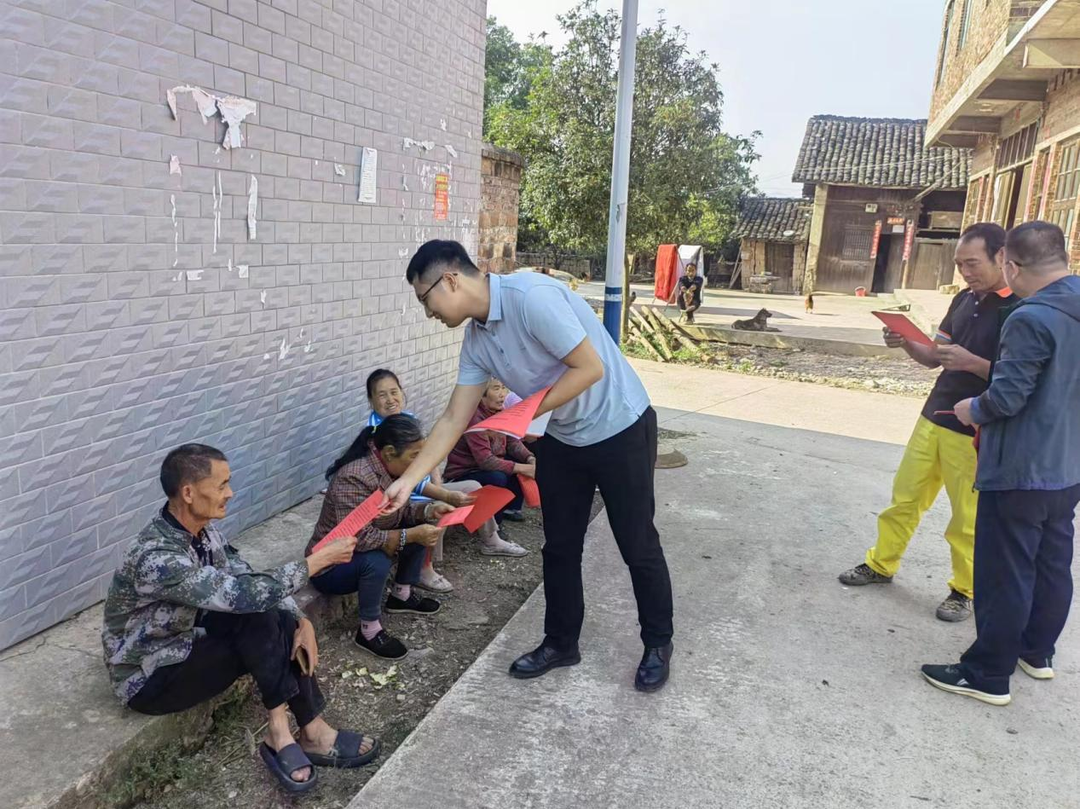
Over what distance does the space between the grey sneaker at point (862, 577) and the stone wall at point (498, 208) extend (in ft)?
11.7

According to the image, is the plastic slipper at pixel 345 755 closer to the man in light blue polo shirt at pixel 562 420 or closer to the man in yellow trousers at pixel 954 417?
the man in light blue polo shirt at pixel 562 420

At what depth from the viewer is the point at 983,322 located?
348 centimetres

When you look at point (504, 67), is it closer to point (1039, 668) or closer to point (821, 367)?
point (821, 367)

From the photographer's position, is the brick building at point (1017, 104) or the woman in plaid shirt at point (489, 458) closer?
the woman in plaid shirt at point (489, 458)

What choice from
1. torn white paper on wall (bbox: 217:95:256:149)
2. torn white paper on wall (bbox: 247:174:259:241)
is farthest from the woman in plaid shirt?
torn white paper on wall (bbox: 217:95:256:149)

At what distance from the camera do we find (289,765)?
2467mm

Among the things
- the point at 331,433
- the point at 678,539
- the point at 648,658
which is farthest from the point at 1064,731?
the point at 331,433

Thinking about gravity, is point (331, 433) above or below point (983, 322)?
below

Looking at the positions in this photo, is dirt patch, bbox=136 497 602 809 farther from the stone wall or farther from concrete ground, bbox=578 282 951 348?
A: concrete ground, bbox=578 282 951 348

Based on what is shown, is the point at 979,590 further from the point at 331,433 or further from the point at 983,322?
the point at 331,433

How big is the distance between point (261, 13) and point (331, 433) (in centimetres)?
214

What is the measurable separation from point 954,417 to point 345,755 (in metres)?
2.81

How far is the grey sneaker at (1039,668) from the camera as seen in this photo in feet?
10.4

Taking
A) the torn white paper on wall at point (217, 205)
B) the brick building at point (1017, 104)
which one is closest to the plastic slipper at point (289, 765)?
the torn white paper on wall at point (217, 205)
